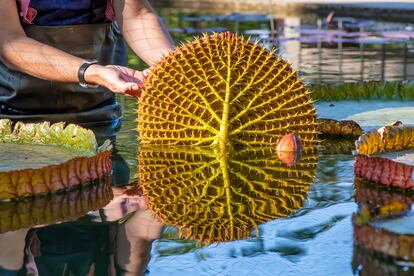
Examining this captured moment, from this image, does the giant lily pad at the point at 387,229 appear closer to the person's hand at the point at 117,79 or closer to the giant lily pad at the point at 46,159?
the giant lily pad at the point at 46,159

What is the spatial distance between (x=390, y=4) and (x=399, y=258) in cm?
1231

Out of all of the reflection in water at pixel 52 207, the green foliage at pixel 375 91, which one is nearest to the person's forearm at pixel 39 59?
the reflection in water at pixel 52 207

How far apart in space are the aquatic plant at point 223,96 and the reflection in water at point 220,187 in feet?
0.23

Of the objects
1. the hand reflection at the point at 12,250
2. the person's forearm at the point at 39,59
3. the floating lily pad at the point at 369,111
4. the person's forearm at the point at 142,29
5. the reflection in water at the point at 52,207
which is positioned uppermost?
the person's forearm at the point at 142,29

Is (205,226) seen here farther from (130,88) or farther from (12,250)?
(130,88)

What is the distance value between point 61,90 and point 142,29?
18.2 inches

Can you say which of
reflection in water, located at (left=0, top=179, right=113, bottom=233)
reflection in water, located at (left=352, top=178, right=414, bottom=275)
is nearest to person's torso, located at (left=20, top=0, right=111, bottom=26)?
reflection in water, located at (left=0, top=179, right=113, bottom=233)

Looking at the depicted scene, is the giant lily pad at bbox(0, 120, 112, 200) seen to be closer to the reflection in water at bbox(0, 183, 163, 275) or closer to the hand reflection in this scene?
the reflection in water at bbox(0, 183, 163, 275)

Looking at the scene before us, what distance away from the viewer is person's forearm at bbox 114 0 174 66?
4637mm

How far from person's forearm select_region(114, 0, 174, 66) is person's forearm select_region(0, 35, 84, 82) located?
1.71ft

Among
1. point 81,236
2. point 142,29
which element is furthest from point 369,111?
point 81,236

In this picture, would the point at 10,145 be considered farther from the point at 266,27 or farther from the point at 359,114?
the point at 266,27

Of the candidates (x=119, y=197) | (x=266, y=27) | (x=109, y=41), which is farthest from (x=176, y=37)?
(x=119, y=197)

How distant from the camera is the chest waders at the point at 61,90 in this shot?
15.5 feet
